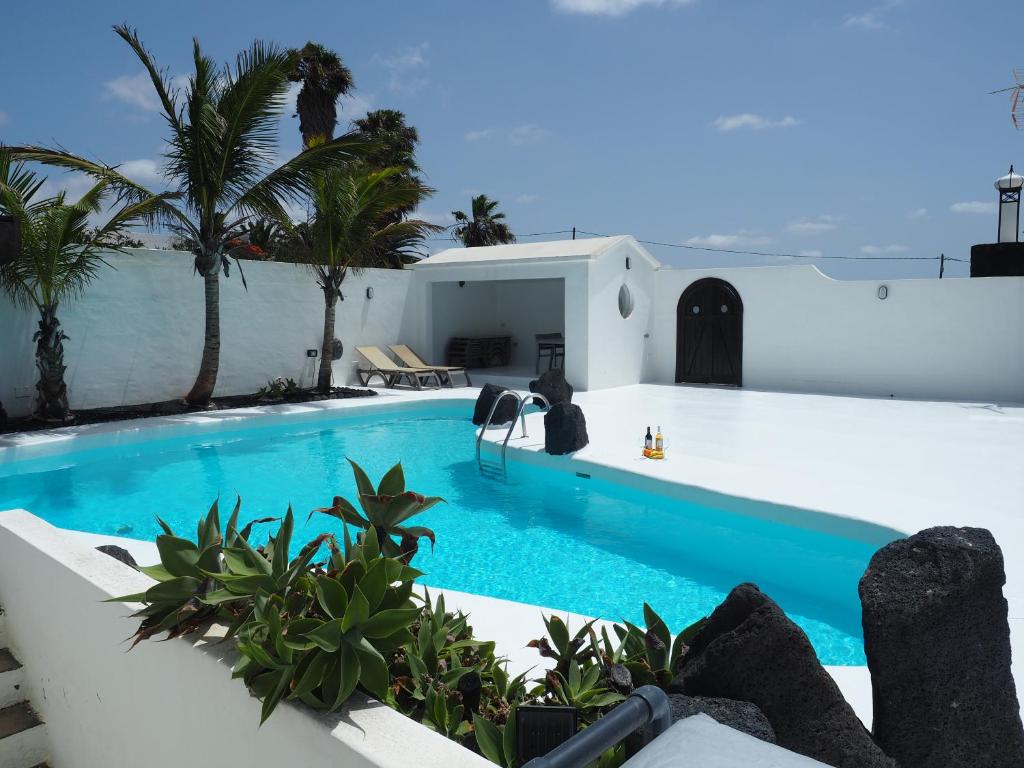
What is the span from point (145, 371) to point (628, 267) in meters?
9.92

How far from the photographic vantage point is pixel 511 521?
23.9ft

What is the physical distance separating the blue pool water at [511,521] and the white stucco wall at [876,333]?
7681 mm

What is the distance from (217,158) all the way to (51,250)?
2.83 meters

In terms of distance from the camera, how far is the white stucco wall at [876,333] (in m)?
13.3

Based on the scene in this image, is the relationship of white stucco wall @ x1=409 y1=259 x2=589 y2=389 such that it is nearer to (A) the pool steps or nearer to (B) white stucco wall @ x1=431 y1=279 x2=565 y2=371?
(B) white stucco wall @ x1=431 y1=279 x2=565 y2=371

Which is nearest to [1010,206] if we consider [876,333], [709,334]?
[876,333]

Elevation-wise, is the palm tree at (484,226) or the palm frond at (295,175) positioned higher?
the palm tree at (484,226)

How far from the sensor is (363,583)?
76.7 inches

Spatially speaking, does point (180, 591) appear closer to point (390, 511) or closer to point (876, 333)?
point (390, 511)

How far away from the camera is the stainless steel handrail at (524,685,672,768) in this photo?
1.11 meters

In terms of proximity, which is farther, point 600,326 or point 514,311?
point 514,311

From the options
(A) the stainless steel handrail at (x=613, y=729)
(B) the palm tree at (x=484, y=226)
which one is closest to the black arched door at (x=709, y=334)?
(A) the stainless steel handrail at (x=613, y=729)

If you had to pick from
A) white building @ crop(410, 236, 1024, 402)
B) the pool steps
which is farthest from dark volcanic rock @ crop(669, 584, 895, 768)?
white building @ crop(410, 236, 1024, 402)

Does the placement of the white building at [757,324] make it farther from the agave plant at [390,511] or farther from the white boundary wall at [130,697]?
the agave plant at [390,511]
